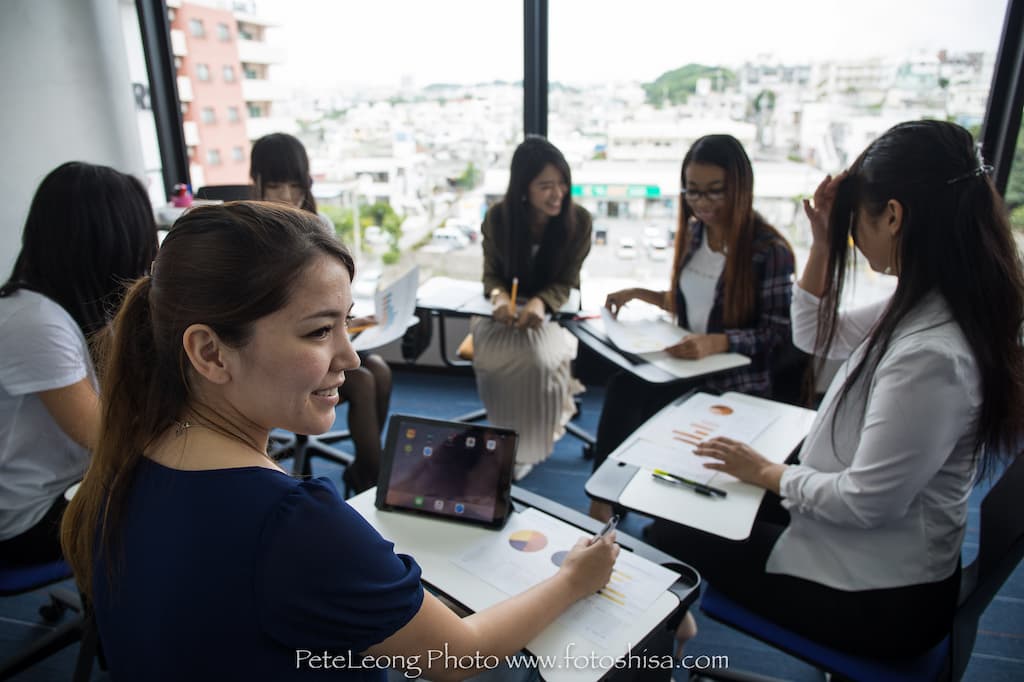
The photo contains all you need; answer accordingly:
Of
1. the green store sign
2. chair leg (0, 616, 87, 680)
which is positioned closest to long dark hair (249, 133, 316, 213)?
the green store sign

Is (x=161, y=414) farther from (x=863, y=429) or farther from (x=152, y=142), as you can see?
(x=152, y=142)

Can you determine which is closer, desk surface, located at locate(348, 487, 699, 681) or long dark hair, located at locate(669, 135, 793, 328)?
desk surface, located at locate(348, 487, 699, 681)

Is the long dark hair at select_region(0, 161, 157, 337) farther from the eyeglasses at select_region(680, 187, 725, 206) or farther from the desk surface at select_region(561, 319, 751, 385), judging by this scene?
the eyeglasses at select_region(680, 187, 725, 206)

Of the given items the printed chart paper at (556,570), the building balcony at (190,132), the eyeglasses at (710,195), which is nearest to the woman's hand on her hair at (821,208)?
the eyeglasses at (710,195)

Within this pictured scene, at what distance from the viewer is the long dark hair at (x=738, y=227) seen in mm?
2023

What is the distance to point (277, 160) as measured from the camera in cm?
249

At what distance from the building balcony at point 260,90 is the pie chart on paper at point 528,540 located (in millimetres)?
3129

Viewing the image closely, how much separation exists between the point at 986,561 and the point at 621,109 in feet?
8.29

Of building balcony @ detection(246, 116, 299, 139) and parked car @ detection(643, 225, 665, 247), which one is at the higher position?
building balcony @ detection(246, 116, 299, 139)

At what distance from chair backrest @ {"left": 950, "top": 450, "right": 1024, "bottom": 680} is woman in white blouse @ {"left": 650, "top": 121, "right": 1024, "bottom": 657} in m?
0.05

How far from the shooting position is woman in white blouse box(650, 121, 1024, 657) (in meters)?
1.12

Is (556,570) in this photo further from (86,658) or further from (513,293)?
(513,293)

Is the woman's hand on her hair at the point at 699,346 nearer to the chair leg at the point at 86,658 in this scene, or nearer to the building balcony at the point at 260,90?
the chair leg at the point at 86,658

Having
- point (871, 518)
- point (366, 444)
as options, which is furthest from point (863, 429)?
point (366, 444)
